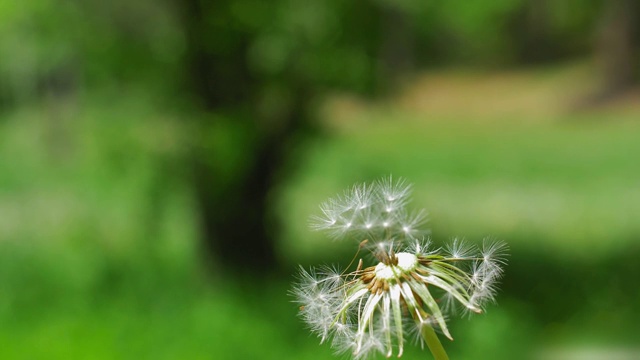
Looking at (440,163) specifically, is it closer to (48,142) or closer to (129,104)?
(48,142)

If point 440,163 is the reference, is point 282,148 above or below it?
below

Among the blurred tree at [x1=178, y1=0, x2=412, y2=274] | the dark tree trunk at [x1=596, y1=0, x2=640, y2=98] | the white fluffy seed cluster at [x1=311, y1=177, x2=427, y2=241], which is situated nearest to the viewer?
the white fluffy seed cluster at [x1=311, y1=177, x2=427, y2=241]

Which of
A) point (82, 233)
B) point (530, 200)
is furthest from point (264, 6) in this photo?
point (530, 200)

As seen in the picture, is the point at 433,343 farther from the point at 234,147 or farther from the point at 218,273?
the point at 218,273

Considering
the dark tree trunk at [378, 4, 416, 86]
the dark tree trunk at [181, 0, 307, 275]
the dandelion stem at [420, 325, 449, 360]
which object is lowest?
the dandelion stem at [420, 325, 449, 360]

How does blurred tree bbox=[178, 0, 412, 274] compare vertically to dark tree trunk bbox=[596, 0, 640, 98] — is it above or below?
below

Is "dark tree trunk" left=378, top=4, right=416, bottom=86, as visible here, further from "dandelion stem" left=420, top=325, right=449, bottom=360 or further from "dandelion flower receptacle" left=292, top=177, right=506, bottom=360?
"dandelion stem" left=420, top=325, right=449, bottom=360

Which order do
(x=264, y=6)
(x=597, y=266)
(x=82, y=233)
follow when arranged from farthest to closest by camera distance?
1. (x=82, y=233)
2. (x=597, y=266)
3. (x=264, y=6)

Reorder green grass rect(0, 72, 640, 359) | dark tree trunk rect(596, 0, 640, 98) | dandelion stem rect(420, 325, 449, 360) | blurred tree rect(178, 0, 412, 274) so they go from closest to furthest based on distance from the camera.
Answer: dandelion stem rect(420, 325, 449, 360) < green grass rect(0, 72, 640, 359) < blurred tree rect(178, 0, 412, 274) < dark tree trunk rect(596, 0, 640, 98)

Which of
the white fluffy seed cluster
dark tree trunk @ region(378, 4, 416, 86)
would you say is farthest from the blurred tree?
dark tree trunk @ region(378, 4, 416, 86)
